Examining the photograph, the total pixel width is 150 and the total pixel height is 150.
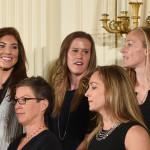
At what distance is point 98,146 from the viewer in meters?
2.43

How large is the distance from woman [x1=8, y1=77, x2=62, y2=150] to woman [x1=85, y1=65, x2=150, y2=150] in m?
0.27

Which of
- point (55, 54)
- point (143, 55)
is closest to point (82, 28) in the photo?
point (55, 54)

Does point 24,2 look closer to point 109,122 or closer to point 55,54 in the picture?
point 55,54

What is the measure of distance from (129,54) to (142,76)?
0.17m

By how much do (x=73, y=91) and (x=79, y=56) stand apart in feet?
0.85

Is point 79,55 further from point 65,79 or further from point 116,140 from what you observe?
point 116,140

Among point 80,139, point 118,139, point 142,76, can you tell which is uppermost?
point 142,76

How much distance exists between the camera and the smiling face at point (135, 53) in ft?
9.95

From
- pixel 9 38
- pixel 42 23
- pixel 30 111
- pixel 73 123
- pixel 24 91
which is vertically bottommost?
pixel 73 123

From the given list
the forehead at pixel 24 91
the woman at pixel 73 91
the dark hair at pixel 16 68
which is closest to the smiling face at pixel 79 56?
the woman at pixel 73 91

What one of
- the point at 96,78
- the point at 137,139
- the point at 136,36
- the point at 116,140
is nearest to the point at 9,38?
the point at 136,36

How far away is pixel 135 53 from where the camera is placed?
3.04 m

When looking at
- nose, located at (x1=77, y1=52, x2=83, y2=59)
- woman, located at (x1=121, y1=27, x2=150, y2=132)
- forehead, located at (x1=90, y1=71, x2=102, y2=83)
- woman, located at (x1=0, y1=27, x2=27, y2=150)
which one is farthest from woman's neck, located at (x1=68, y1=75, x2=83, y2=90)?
forehead, located at (x1=90, y1=71, x2=102, y2=83)

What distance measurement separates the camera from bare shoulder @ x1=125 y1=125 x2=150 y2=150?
219 centimetres
